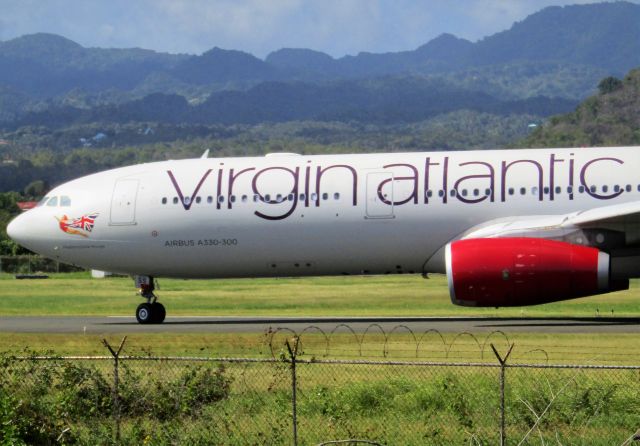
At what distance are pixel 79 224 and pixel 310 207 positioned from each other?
719 cm

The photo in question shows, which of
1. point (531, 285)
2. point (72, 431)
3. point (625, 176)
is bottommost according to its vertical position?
point (72, 431)

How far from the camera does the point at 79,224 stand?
3534cm

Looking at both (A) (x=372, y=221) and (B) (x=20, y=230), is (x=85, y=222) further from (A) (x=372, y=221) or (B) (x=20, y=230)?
(A) (x=372, y=221)

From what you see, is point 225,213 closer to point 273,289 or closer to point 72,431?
point 72,431

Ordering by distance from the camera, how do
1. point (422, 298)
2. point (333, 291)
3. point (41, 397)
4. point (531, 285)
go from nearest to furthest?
point (41, 397), point (531, 285), point (422, 298), point (333, 291)

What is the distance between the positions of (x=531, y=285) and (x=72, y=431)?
14.2 metres

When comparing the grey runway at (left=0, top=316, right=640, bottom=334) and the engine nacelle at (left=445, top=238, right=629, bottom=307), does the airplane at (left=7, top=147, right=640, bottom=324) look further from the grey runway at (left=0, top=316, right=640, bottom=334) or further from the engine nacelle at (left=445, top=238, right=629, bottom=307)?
the grey runway at (left=0, top=316, right=640, bottom=334)

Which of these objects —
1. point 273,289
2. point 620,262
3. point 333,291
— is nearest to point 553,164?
point 620,262

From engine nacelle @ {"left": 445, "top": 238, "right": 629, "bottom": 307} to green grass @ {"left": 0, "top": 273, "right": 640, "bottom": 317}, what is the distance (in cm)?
718

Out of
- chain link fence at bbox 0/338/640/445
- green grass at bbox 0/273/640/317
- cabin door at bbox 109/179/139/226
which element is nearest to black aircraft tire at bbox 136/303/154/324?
cabin door at bbox 109/179/139/226

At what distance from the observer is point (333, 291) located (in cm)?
5225

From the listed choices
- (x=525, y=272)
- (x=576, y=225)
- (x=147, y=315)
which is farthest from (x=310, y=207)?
(x=576, y=225)

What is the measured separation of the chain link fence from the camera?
1719 cm

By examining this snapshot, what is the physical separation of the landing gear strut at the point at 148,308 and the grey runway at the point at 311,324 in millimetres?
343
